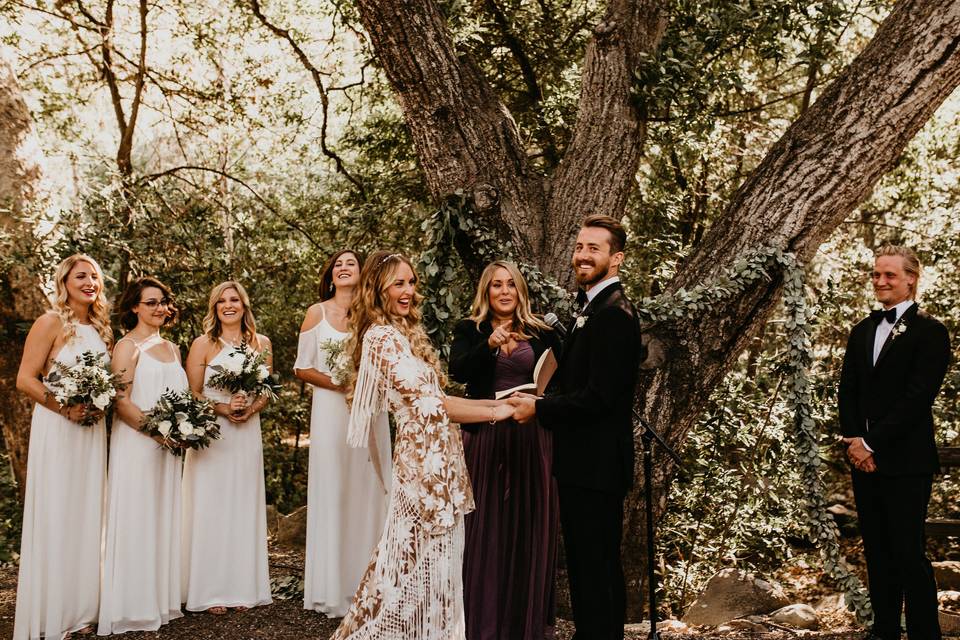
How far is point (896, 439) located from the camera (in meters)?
4.39

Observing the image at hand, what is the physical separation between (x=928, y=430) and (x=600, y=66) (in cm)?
346

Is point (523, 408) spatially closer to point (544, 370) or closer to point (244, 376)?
point (544, 370)

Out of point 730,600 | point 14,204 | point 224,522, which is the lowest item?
point 730,600

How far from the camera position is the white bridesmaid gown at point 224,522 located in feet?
17.6

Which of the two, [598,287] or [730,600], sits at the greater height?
[598,287]

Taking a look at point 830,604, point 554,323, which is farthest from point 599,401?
point 830,604

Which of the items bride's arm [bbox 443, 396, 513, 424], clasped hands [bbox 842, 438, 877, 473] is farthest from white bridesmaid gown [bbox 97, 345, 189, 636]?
clasped hands [bbox 842, 438, 877, 473]

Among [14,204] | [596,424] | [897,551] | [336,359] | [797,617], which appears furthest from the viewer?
[14,204]

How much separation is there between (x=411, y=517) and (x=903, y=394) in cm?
271

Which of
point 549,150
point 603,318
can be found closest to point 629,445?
point 603,318

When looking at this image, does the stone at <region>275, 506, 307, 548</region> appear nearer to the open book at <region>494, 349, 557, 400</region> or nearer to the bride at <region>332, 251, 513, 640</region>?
the open book at <region>494, 349, 557, 400</region>

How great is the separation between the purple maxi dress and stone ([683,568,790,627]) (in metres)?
3.08

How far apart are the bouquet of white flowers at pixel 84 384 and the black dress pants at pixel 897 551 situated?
428 cm

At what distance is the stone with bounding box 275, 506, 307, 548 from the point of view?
30.3 ft
